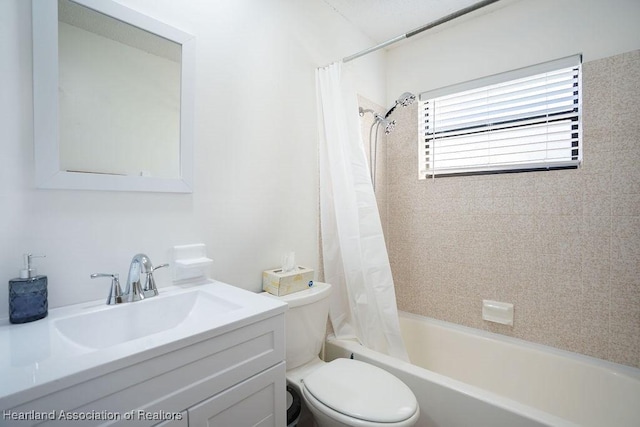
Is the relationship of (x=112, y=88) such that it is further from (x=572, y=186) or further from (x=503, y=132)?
(x=572, y=186)

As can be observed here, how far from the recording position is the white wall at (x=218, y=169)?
846 millimetres

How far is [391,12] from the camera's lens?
1.94 metres

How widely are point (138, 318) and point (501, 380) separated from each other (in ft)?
6.54

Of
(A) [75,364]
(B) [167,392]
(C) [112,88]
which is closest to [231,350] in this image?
(B) [167,392]

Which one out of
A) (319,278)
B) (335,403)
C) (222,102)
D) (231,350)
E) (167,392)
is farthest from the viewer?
(319,278)

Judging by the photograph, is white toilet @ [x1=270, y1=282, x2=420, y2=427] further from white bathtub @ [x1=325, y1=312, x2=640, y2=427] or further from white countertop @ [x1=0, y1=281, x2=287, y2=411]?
white countertop @ [x1=0, y1=281, x2=287, y2=411]

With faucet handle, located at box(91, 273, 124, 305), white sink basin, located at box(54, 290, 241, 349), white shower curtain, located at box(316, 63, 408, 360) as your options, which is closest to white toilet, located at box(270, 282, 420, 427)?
white shower curtain, located at box(316, 63, 408, 360)

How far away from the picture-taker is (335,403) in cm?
110

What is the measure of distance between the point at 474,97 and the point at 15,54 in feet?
7.44

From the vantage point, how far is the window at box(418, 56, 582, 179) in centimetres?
170

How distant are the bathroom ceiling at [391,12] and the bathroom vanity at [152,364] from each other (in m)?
1.86

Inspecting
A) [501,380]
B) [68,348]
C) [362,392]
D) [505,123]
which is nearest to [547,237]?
[505,123]

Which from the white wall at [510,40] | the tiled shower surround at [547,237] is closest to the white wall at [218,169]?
the white wall at [510,40]

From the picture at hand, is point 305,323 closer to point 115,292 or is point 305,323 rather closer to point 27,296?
point 115,292
